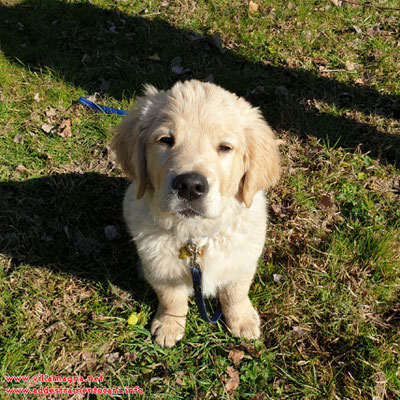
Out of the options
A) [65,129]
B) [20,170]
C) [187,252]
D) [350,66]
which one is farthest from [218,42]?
[187,252]

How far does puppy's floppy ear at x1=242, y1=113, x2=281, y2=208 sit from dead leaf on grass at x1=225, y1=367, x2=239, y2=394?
130cm

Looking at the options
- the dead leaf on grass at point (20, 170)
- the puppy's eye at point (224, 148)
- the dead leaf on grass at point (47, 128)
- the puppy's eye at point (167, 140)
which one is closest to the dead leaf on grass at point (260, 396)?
the puppy's eye at point (224, 148)

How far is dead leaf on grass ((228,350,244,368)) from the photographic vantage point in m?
2.68

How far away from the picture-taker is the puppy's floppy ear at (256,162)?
2289 millimetres

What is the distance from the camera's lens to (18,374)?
101 inches

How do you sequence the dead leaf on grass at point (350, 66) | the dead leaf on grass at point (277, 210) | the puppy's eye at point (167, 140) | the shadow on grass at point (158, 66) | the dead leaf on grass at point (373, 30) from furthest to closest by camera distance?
1. the dead leaf on grass at point (373, 30)
2. the dead leaf on grass at point (350, 66)
3. the shadow on grass at point (158, 66)
4. the dead leaf on grass at point (277, 210)
5. the puppy's eye at point (167, 140)

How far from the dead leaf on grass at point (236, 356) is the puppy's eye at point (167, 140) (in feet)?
5.49

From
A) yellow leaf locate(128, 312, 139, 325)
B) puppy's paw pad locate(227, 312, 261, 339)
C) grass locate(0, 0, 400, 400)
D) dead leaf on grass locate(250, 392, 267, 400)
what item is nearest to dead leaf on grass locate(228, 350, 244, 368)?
grass locate(0, 0, 400, 400)

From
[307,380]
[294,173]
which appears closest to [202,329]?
[307,380]

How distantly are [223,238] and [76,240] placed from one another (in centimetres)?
165

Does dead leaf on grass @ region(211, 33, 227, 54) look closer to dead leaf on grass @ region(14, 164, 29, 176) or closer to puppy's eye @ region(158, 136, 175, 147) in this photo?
dead leaf on grass @ region(14, 164, 29, 176)

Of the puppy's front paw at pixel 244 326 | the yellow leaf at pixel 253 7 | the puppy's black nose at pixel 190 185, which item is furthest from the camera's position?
the yellow leaf at pixel 253 7

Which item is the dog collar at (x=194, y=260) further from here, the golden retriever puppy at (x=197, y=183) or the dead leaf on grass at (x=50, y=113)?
the dead leaf on grass at (x=50, y=113)

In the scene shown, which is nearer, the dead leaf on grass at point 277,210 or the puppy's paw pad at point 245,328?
the puppy's paw pad at point 245,328
